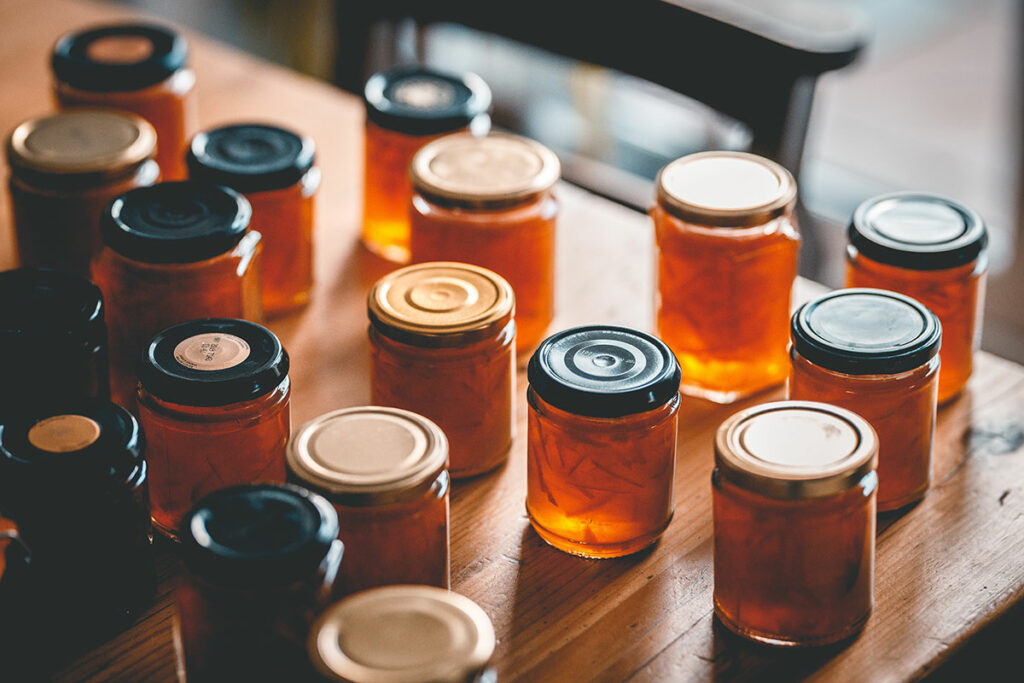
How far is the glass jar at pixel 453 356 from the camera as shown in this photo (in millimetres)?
842

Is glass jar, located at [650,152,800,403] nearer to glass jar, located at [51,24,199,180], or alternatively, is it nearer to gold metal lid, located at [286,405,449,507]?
gold metal lid, located at [286,405,449,507]

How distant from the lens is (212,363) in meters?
0.79

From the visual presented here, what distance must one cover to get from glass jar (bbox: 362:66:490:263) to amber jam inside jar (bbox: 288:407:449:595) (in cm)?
41

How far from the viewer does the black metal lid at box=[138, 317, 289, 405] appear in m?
0.76

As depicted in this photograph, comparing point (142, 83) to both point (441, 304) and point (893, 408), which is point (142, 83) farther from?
point (893, 408)

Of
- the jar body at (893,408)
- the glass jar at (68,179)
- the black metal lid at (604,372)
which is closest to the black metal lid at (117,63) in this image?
the glass jar at (68,179)

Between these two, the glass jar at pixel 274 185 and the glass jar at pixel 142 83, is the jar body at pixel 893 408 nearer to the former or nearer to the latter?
the glass jar at pixel 274 185

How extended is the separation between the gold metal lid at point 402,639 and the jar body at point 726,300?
0.41 m

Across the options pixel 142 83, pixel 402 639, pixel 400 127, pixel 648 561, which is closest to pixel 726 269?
pixel 648 561

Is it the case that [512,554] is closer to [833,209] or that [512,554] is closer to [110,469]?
[110,469]

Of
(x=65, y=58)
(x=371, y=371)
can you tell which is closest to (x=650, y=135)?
(x=65, y=58)

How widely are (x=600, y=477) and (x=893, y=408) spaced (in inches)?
7.8

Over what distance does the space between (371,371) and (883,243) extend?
0.38 m

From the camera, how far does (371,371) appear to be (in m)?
0.89
